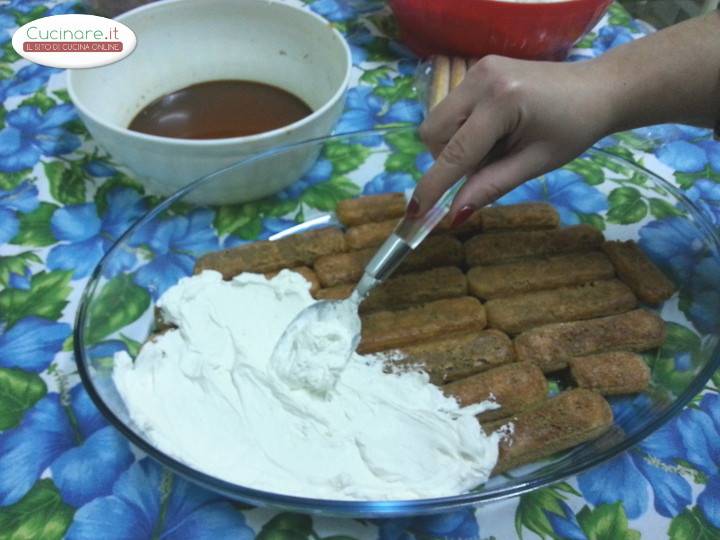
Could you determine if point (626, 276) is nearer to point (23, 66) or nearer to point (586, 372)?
point (586, 372)

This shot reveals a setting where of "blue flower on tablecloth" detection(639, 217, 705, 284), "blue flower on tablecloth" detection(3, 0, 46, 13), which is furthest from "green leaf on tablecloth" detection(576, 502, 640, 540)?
"blue flower on tablecloth" detection(3, 0, 46, 13)

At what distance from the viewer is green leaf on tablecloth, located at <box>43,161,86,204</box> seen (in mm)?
1131

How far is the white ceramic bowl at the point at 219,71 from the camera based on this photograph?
3.31ft

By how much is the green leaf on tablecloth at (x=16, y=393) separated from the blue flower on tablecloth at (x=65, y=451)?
0.04ft

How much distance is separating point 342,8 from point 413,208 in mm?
962

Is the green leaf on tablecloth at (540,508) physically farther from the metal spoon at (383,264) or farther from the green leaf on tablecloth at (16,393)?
the green leaf on tablecloth at (16,393)

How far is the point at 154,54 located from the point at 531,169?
2.64 feet

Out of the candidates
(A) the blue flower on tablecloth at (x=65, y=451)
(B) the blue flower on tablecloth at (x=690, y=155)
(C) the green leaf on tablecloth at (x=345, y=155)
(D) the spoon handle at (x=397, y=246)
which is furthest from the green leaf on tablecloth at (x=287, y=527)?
(B) the blue flower on tablecloth at (x=690, y=155)

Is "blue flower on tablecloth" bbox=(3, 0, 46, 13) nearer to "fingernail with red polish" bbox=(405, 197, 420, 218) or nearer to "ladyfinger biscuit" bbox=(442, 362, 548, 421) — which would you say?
"fingernail with red polish" bbox=(405, 197, 420, 218)

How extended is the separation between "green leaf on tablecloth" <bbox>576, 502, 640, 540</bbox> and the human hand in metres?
0.41

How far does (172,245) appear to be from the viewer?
102 cm

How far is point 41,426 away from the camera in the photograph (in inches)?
32.5

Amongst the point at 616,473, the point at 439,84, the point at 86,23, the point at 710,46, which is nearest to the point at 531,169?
the point at 710,46

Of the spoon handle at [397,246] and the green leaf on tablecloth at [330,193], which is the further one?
the green leaf on tablecloth at [330,193]
